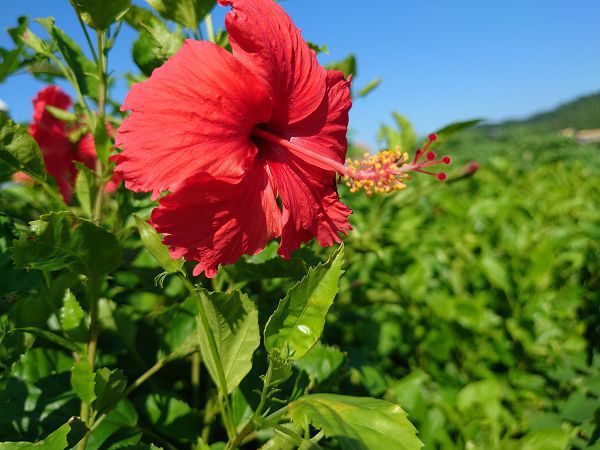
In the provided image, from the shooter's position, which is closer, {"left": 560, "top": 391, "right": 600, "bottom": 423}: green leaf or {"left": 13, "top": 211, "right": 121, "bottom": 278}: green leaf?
{"left": 13, "top": 211, "right": 121, "bottom": 278}: green leaf

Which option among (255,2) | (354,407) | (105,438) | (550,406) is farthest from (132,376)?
(550,406)

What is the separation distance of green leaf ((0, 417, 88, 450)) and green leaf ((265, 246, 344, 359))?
0.29 m

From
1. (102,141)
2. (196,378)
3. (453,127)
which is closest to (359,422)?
(196,378)

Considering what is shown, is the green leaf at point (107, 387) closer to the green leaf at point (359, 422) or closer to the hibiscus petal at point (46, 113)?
the green leaf at point (359, 422)

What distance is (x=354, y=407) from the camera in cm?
66

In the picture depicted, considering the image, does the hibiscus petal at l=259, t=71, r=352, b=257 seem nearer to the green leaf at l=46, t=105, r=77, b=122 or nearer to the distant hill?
the green leaf at l=46, t=105, r=77, b=122

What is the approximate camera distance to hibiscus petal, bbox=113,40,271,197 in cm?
72

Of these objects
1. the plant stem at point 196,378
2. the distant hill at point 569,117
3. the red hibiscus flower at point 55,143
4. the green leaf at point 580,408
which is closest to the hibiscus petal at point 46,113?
the red hibiscus flower at point 55,143

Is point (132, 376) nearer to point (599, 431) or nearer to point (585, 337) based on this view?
point (599, 431)

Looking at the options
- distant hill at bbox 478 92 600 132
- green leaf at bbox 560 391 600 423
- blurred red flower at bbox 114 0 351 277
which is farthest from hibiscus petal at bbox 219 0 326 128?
distant hill at bbox 478 92 600 132

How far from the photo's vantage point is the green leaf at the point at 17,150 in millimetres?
884

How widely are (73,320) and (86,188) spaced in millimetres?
266

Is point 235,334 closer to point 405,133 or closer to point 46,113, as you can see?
point 46,113

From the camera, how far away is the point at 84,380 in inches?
29.9
